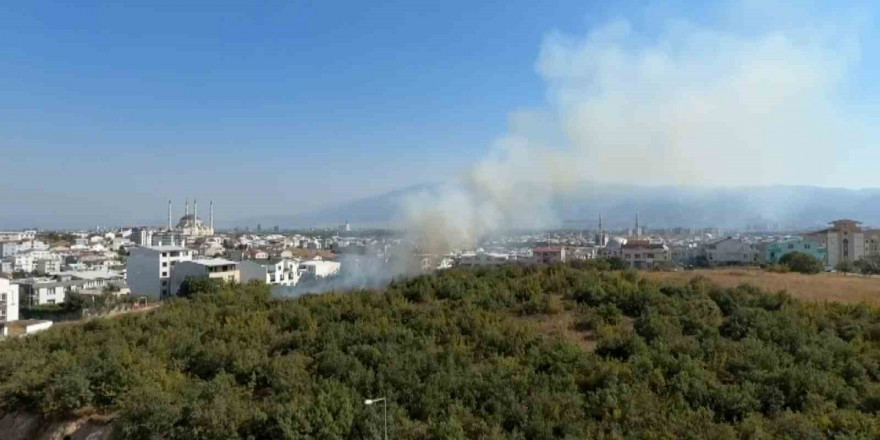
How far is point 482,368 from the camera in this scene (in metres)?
8.51

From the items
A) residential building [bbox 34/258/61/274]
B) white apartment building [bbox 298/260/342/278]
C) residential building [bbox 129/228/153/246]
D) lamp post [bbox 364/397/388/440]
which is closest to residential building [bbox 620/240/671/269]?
white apartment building [bbox 298/260/342/278]

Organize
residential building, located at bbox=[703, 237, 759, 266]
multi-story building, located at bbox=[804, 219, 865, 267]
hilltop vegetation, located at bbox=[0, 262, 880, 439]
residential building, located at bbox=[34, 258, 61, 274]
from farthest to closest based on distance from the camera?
residential building, located at bbox=[34, 258, 61, 274], multi-story building, located at bbox=[804, 219, 865, 267], residential building, located at bbox=[703, 237, 759, 266], hilltop vegetation, located at bbox=[0, 262, 880, 439]

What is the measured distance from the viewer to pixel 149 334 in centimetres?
1159

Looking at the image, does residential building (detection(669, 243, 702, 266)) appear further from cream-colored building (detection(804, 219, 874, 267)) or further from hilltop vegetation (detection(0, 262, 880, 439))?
hilltop vegetation (detection(0, 262, 880, 439))

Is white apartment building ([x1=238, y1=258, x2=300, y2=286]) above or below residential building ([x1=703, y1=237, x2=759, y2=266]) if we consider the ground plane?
below

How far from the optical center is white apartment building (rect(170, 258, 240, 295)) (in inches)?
1683

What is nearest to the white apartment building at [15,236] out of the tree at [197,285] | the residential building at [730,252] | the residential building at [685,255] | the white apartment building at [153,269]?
the white apartment building at [153,269]

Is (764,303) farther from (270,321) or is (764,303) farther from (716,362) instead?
(270,321)

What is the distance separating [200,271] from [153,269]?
6.03 metres

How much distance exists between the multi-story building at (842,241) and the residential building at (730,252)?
17.0 ft

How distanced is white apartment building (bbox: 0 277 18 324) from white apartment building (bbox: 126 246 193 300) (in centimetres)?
1044

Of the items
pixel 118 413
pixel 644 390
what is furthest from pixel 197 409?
pixel 644 390

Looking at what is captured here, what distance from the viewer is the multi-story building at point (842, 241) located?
166 feet

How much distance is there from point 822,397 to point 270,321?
9.54m
